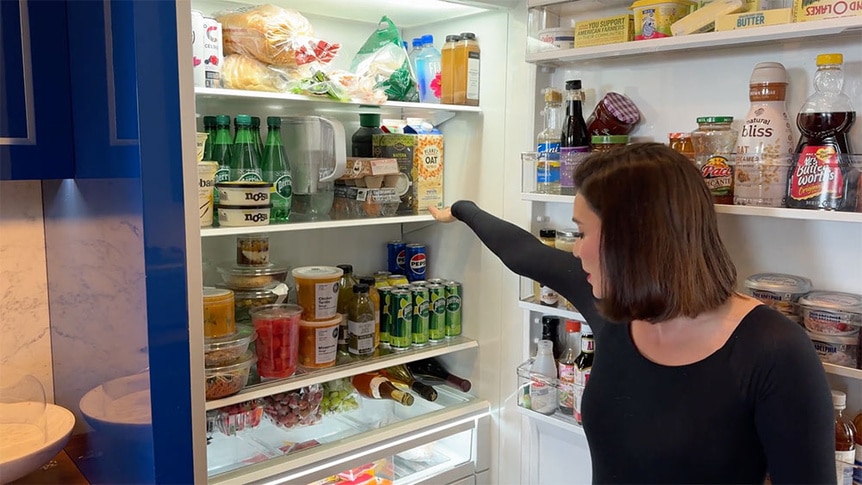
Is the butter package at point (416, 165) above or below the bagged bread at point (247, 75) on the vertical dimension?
below

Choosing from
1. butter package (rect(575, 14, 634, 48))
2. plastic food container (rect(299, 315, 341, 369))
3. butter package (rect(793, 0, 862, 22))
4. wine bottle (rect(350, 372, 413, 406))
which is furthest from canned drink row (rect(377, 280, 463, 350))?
butter package (rect(793, 0, 862, 22))

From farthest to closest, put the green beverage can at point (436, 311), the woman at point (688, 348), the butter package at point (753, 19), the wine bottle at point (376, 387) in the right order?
the green beverage can at point (436, 311)
the wine bottle at point (376, 387)
the butter package at point (753, 19)
the woman at point (688, 348)

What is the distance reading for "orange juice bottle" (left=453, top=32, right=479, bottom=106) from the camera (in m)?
1.97

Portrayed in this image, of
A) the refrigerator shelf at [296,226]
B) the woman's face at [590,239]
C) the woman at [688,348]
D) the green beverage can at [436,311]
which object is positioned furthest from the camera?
the green beverage can at [436,311]

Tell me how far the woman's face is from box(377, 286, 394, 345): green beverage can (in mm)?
873

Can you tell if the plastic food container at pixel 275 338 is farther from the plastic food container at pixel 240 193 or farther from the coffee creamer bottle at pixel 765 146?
the coffee creamer bottle at pixel 765 146

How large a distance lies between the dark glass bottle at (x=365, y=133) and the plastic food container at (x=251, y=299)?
0.50 m

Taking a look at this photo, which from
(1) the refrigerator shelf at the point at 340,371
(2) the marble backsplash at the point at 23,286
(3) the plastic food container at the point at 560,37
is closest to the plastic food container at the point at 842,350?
(3) the plastic food container at the point at 560,37

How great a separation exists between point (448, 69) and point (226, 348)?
1031 mm

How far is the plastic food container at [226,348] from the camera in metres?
1.57

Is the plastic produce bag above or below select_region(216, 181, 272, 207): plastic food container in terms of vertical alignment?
above

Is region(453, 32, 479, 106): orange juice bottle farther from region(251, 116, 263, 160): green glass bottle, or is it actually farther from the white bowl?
the white bowl

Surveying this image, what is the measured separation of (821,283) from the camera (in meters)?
1.45

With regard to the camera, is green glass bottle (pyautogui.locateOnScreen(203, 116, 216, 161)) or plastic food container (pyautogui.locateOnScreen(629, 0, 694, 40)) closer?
plastic food container (pyautogui.locateOnScreen(629, 0, 694, 40))
